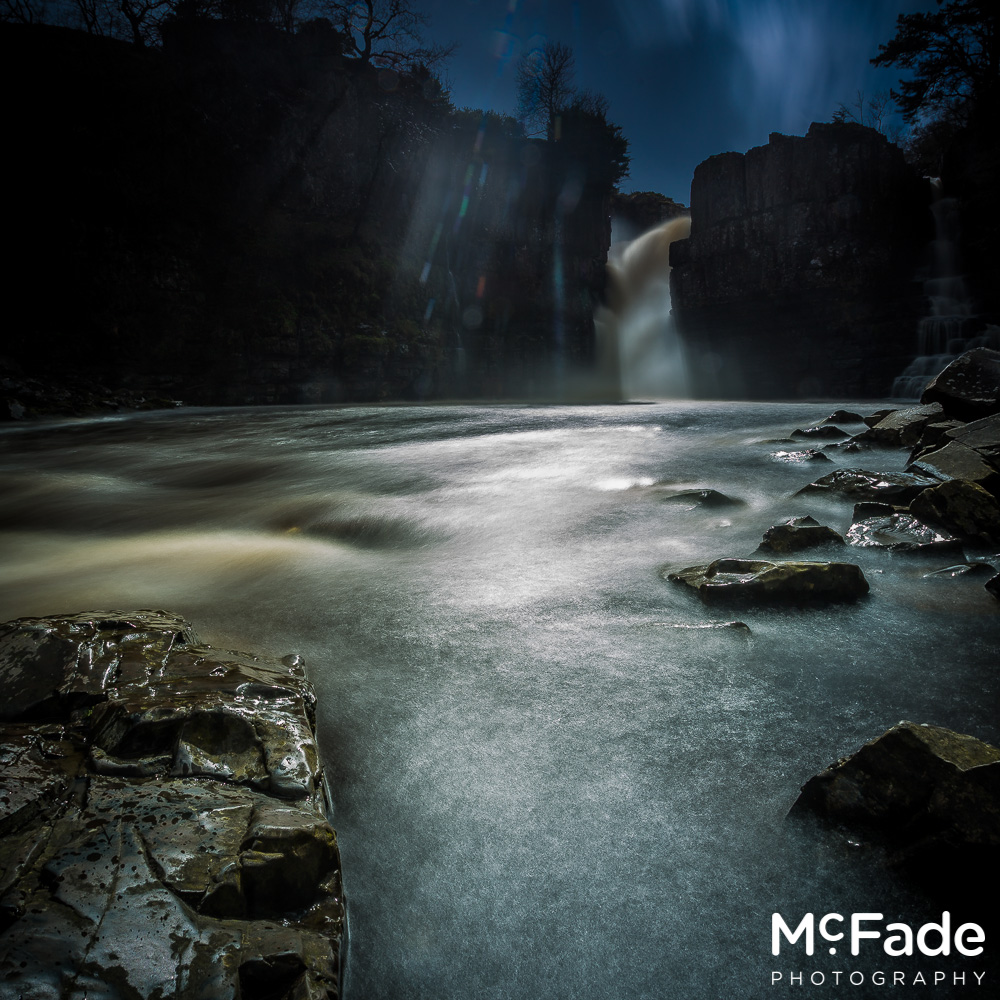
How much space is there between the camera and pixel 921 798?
1451 mm

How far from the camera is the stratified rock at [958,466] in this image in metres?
3.89

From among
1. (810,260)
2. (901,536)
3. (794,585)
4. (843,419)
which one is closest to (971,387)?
(901,536)

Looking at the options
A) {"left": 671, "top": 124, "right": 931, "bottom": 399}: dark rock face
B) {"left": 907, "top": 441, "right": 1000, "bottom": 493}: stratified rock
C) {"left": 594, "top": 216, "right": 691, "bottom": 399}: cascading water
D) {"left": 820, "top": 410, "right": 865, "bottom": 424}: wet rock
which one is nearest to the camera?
{"left": 907, "top": 441, "right": 1000, "bottom": 493}: stratified rock

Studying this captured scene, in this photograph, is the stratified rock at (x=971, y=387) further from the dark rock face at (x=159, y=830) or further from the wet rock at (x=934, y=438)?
the dark rock face at (x=159, y=830)

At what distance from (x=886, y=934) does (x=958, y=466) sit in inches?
160

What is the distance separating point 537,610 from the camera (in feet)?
9.90

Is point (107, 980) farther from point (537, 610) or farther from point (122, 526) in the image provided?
point (122, 526)

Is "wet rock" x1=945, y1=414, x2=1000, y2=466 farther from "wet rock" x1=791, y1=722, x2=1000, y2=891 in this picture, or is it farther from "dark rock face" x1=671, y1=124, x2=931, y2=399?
"dark rock face" x1=671, y1=124, x2=931, y2=399

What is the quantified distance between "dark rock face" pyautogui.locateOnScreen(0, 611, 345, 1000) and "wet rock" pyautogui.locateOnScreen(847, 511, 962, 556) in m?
3.35

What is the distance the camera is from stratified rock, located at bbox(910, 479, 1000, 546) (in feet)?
11.4

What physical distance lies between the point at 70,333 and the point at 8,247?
294 cm

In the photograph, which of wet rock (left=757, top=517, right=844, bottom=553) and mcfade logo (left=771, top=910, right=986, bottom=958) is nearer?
mcfade logo (left=771, top=910, right=986, bottom=958)

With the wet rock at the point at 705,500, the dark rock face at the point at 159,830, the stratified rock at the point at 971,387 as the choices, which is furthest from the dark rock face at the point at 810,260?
the dark rock face at the point at 159,830

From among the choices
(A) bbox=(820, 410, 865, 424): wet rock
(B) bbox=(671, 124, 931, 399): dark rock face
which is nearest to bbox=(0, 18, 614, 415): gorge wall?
(B) bbox=(671, 124, 931, 399): dark rock face
